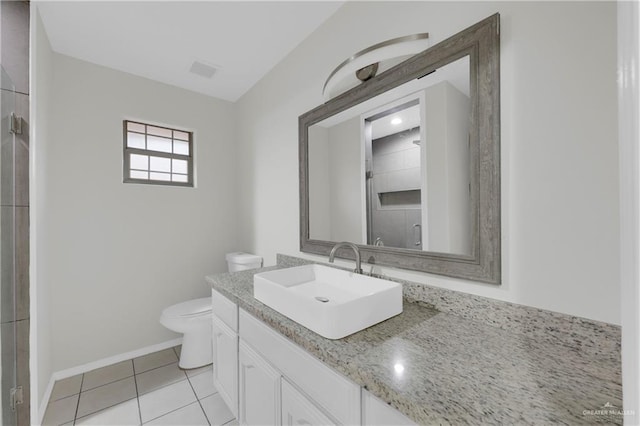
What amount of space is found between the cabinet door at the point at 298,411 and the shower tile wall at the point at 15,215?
146 cm

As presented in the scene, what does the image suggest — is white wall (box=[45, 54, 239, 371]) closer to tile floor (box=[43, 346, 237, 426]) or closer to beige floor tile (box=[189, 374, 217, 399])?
tile floor (box=[43, 346, 237, 426])

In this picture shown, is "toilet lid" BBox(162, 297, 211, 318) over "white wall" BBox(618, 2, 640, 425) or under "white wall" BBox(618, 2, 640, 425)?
under

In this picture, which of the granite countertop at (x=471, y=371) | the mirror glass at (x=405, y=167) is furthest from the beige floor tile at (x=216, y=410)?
the mirror glass at (x=405, y=167)

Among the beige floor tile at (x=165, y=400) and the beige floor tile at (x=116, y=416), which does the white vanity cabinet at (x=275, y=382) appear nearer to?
the beige floor tile at (x=165, y=400)

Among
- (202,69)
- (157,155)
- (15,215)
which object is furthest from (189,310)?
(202,69)

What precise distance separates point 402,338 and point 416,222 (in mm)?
536

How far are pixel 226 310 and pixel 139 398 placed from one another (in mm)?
1044

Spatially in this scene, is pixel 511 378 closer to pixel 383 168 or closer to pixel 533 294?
pixel 533 294

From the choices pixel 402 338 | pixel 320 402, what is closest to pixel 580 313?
pixel 402 338

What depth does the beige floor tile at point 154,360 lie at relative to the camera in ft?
7.18

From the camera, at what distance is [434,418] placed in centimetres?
54

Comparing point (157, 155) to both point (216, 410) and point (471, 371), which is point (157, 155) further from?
point (471, 371)

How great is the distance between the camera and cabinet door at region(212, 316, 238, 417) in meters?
1.46

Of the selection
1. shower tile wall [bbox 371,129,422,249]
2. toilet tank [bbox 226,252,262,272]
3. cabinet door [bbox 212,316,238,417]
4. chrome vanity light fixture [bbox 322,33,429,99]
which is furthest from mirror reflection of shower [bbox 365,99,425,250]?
toilet tank [bbox 226,252,262,272]
